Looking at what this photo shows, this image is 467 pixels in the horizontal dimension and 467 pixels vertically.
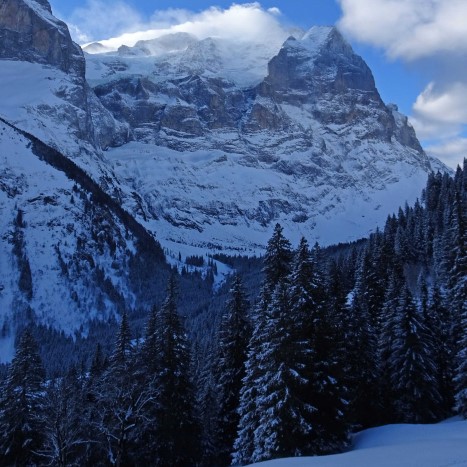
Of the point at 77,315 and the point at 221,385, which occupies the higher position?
the point at 77,315

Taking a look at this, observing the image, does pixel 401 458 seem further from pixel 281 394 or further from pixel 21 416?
pixel 21 416

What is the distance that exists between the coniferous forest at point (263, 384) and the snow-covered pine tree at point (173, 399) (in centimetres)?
8

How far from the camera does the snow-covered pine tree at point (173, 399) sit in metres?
37.4

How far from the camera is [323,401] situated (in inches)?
1261

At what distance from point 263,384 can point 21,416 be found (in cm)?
2054

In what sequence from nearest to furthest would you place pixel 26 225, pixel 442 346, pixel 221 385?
pixel 221 385 → pixel 442 346 → pixel 26 225

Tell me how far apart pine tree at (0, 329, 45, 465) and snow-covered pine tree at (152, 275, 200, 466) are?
9805 millimetres

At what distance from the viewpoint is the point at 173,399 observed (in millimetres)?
38469

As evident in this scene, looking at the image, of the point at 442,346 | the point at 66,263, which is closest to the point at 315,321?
the point at 442,346

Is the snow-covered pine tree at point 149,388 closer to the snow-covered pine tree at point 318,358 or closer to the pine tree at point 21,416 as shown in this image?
the pine tree at point 21,416

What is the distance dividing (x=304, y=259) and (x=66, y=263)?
169m

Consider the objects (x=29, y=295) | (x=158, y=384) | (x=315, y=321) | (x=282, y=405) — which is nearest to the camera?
(x=282, y=405)

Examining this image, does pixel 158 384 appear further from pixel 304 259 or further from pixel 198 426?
pixel 304 259

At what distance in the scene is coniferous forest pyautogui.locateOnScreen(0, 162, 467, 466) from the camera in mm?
31953
